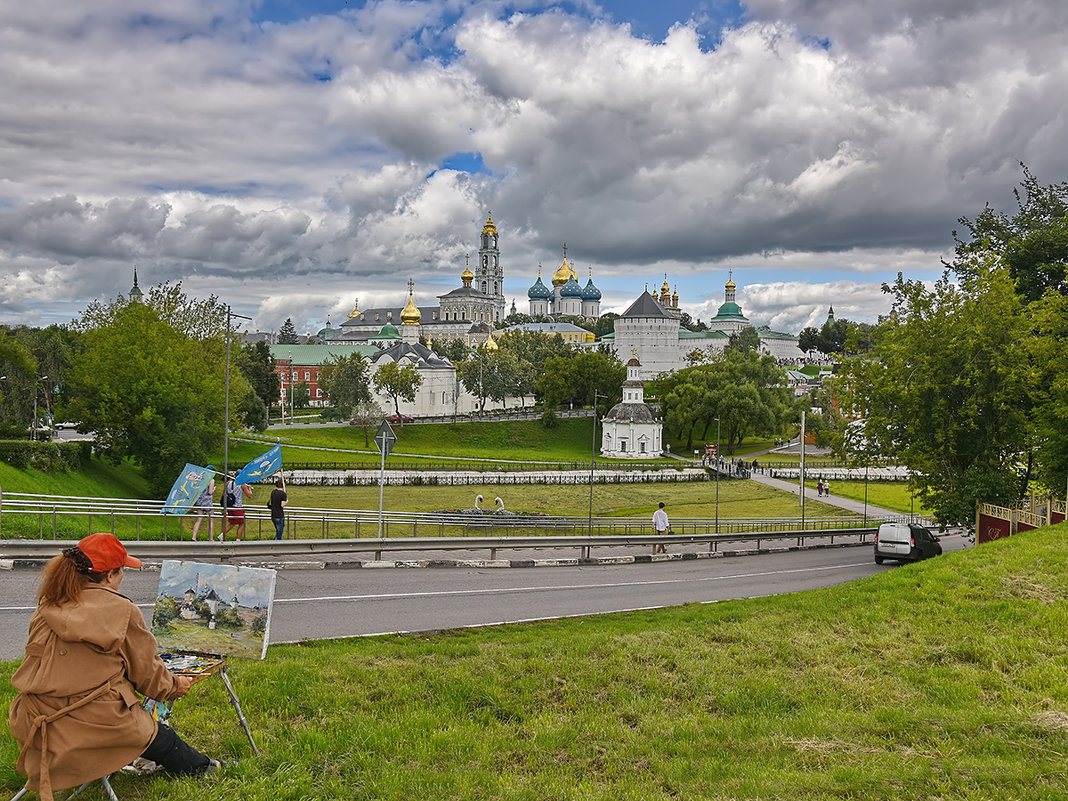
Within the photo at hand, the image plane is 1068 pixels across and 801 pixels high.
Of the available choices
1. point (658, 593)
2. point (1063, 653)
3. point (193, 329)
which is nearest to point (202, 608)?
point (1063, 653)

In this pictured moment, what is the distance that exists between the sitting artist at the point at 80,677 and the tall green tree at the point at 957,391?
25.9m

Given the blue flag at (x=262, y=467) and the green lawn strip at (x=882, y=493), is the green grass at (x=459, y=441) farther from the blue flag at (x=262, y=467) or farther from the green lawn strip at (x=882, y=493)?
the blue flag at (x=262, y=467)

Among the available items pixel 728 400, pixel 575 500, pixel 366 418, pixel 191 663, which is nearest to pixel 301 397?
pixel 366 418

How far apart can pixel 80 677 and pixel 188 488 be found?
13.4m

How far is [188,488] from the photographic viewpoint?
57.6 feet

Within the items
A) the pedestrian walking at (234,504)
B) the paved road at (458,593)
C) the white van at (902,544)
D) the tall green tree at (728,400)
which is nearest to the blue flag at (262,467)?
the pedestrian walking at (234,504)

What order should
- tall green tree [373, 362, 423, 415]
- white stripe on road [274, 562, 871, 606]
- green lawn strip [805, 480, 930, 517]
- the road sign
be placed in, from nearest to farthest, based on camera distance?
white stripe on road [274, 562, 871, 606] → the road sign → green lawn strip [805, 480, 930, 517] → tall green tree [373, 362, 423, 415]

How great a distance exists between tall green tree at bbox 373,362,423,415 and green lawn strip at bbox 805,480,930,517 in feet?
142

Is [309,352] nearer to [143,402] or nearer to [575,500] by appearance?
[575,500]

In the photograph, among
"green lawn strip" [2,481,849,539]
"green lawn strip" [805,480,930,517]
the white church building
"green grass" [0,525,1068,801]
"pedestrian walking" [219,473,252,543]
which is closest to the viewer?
"green grass" [0,525,1068,801]

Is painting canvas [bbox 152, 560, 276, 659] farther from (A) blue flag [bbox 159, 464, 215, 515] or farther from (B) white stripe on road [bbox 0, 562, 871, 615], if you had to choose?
(A) blue flag [bbox 159, 464, 215, 515]

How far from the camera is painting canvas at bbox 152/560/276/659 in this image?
6121mm

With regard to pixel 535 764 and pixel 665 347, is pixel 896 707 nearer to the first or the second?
pixel 535 764

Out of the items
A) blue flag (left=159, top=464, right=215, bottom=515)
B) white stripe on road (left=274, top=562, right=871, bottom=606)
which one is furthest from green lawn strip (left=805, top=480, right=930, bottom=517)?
blue flag (left=159, top=464, right=215, bottom=515)
